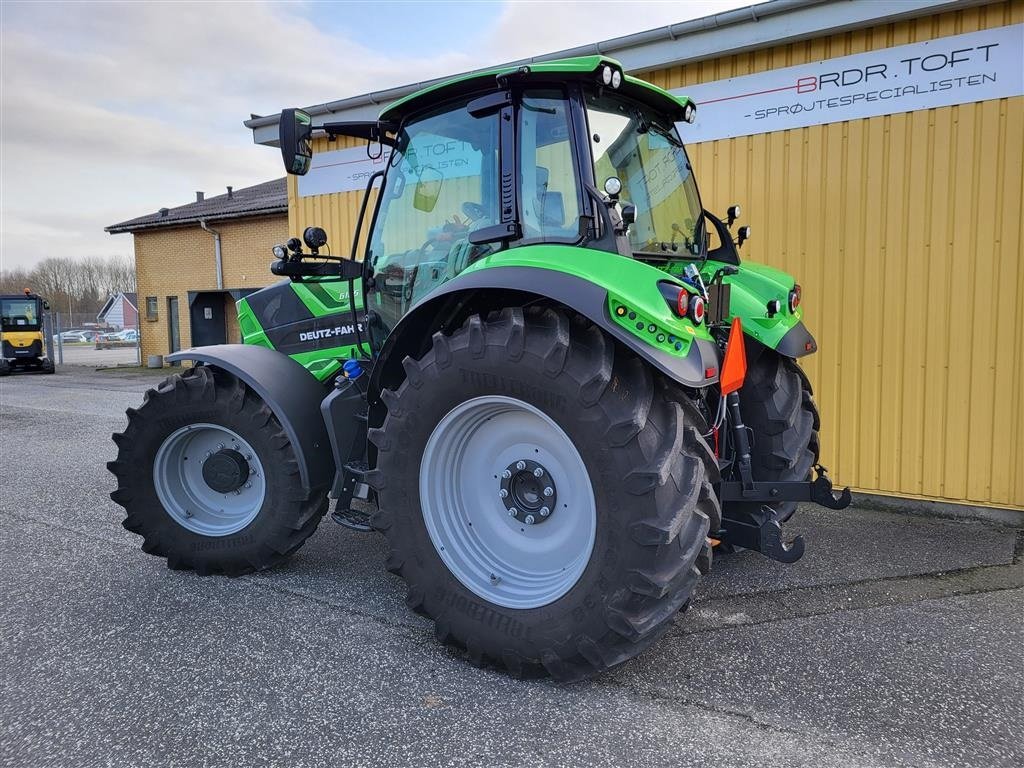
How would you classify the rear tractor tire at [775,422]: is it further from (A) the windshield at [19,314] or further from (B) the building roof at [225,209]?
(A) the windshield at [19,314]

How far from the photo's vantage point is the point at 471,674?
291cm

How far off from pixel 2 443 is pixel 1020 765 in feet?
33.4

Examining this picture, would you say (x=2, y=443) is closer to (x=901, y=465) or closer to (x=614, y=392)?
(x=614, y=392)

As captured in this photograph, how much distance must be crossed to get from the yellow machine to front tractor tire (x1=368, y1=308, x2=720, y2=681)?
22.5 m

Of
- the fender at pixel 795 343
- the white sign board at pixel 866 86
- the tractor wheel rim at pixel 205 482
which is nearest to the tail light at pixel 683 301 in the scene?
the fender at pixel 795 343

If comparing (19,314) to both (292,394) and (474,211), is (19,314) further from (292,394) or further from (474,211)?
(474,211)

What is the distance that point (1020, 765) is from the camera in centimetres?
233

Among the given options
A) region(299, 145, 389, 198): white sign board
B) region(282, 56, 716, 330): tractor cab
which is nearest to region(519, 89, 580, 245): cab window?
region(282, 56, 716, 330): tractor cab

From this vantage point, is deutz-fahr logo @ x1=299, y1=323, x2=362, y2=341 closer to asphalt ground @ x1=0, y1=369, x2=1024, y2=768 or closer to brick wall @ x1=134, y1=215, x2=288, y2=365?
asphalt ground @ x1=0, y1=369, x2=1024, y2=768

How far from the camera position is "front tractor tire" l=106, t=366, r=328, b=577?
12.6 ft

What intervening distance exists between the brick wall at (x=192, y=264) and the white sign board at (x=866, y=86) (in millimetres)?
14301

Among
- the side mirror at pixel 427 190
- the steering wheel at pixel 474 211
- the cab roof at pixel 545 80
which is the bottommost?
the steering wheel at pixel 474 211

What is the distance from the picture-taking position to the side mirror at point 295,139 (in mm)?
3467

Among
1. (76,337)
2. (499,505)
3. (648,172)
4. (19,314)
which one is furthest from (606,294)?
(76,337)
